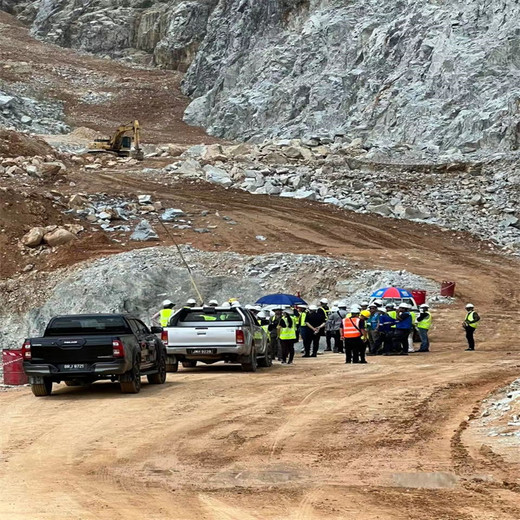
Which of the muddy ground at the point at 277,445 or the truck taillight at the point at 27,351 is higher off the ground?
the truck taillight at the point at 27,351

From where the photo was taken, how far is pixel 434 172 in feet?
174

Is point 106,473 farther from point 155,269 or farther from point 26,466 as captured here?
point 155,269

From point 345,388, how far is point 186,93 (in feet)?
237

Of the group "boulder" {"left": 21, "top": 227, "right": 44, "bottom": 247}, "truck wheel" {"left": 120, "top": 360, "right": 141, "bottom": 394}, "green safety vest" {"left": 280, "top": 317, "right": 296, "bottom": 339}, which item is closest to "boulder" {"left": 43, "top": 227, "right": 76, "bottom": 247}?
"boulder" {"left": 21, "top": 227, "right": 44, "bottom": 247}

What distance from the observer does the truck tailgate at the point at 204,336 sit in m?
20.7

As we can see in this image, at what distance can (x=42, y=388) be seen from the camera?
1686 centimetres

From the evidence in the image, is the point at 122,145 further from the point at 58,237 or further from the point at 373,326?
the point at 373,326

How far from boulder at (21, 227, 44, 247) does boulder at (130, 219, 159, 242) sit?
371 centimetres

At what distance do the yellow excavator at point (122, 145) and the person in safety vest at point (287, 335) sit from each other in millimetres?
36815

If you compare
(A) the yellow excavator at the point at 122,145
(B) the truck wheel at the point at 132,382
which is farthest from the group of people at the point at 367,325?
(A) the yellow excavator at the point at 122,145

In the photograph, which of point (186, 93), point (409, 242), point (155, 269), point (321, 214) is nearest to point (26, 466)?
point (155, 269)

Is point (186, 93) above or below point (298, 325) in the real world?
above

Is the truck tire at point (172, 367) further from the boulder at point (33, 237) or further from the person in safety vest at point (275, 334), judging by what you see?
the boulder at point (33, 237)

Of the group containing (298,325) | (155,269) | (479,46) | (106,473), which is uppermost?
(479,46)
